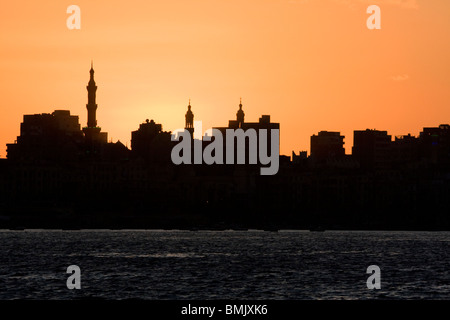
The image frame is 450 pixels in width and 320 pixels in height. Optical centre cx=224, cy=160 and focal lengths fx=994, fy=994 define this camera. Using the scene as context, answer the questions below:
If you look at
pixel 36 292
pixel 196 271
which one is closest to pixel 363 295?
pixel 36 292

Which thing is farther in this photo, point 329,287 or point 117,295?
point 329,287

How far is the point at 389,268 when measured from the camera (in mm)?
98562
